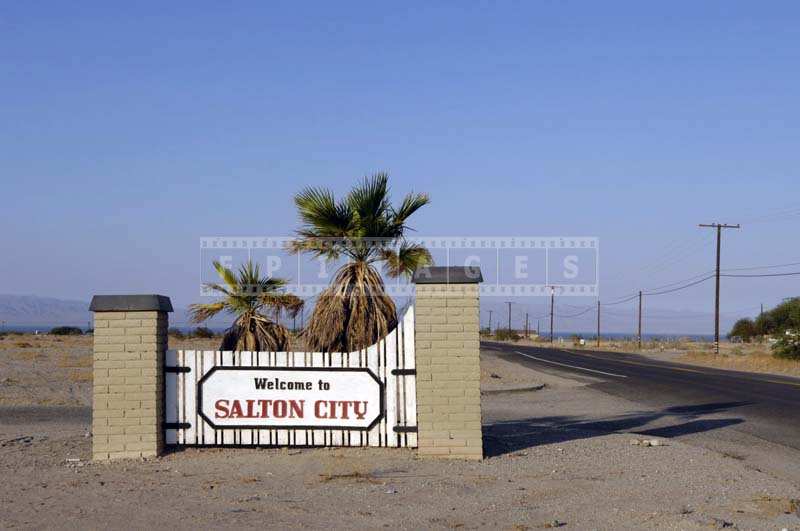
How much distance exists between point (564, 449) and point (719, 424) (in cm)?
617

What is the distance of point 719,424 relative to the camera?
709 inches

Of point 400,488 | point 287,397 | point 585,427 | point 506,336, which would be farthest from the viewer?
point 506,336

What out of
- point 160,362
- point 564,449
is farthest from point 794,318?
point 160,362

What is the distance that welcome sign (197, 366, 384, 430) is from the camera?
494 inches

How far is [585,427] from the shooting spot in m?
A: 17.1

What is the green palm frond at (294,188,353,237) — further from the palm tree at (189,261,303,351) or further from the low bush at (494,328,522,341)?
the low bush at (494,328,522,341)

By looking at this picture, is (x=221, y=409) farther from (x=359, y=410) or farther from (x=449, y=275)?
(x=449, y=275)

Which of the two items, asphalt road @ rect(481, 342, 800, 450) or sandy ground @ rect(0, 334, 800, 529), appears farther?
asphalt road @ rect(481, 342, 800, 450)

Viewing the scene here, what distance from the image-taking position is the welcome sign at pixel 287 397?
12.6 meters

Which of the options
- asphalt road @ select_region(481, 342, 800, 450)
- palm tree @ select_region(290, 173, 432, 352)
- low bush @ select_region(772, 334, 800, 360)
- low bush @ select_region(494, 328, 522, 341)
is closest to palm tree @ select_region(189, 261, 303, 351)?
palm tree @ select_region(290, 173, 432, 352)

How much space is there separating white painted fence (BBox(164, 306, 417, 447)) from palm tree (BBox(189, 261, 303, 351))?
1.92 meters

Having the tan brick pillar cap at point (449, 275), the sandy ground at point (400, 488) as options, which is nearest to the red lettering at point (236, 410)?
the sandy ground at point (400, 488)

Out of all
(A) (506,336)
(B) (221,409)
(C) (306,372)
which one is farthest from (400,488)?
(A) (506,336)

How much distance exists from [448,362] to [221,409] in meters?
3.26
